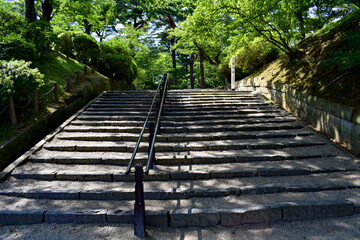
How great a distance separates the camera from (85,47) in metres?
10.7

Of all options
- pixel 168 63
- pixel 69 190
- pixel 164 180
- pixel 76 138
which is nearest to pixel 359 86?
pixel 164 180

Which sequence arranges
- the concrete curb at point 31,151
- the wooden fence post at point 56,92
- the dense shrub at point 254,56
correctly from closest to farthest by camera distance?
the concrete curb at point 31,151 < the wooden fence post at point 56,92 < the dense shrub at point 254,56

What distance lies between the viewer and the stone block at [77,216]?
3043 mm

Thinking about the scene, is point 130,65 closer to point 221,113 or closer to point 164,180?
point 221,113

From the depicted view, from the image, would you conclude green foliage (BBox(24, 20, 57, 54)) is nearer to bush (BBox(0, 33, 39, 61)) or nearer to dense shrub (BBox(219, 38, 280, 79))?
bush (BBox(0, 33, 39, 61))

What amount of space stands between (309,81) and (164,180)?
18.1 ft

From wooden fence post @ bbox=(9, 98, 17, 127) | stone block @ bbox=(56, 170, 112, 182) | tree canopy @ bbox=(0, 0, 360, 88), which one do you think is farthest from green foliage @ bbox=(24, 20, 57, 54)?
stone block @ bbox=(56, 170, 112, 182)

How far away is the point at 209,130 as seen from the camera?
609 centimetres

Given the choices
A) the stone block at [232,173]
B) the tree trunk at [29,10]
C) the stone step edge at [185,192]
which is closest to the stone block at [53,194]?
the stone step edge at [185,192]

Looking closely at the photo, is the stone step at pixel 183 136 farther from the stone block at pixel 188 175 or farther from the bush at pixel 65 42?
the bush at pixel 65 42

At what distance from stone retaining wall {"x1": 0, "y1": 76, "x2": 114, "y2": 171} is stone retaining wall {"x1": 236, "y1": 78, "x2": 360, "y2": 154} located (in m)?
7.35

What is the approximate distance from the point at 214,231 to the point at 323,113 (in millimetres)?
4561

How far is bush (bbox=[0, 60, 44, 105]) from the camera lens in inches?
198

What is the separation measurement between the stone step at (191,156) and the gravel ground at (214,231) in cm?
167
